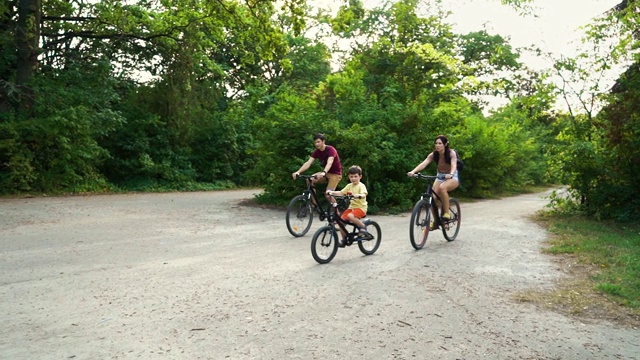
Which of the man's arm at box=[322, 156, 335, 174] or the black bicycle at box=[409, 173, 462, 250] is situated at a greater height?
the man's arm at box=[322, 156, 335, 174]

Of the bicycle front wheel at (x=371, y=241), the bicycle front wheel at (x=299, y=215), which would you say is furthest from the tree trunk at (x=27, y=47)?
the bicycle front wheel at (x=371, y=241)

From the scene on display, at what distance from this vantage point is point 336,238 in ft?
24.4

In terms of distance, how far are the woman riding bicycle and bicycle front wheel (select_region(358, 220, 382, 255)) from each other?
4.82 feet

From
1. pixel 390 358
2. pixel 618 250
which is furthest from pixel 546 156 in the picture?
pixel 390 358

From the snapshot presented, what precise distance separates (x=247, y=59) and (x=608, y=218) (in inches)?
542

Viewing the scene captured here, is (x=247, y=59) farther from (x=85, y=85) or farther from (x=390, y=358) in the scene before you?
(x=390, y=358)

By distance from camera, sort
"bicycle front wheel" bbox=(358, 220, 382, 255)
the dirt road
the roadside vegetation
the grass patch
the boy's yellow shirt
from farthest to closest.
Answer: the roadside vegetation < "bicycle front wheel" bbox=(358, 220, 382, 255) < the boy's yellow shirt < the grass patch < the dirt road

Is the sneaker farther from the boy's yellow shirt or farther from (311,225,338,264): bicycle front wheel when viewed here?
(311,225,338,264): bicycle front wheel

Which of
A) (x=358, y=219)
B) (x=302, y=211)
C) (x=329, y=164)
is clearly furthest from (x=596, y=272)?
(x=302, y=211)

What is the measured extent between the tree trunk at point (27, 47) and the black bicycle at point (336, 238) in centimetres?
1394

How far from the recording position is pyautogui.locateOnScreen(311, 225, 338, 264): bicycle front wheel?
7.16 m

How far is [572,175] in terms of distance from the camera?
1276 centimetres

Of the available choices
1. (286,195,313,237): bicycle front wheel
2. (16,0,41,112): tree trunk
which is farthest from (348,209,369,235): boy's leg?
(16,0,41,112): tree trunk

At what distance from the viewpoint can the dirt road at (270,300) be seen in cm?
405
